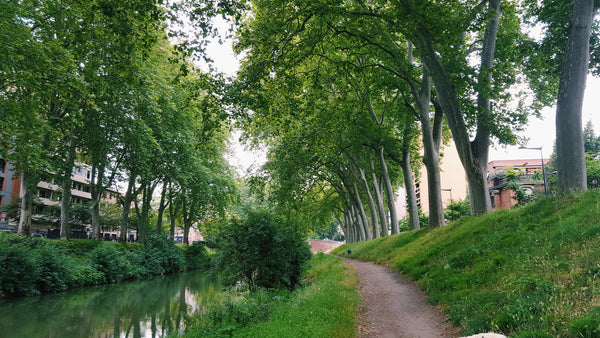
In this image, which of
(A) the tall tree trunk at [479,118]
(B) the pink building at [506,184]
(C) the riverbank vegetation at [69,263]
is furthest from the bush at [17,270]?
(B) the pink building at [506,184]

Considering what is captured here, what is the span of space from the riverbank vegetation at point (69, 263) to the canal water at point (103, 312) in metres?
0.65

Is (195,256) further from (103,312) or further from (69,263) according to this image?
(103,312)

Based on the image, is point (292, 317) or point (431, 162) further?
point (431, 162)

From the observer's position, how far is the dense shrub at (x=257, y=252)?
38.8 feet

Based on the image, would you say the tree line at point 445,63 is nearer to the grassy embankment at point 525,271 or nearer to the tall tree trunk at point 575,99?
the tall tree trunk at point 575,99

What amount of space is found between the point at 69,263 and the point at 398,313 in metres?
18.0

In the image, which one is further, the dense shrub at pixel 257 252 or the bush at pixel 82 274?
the bush at pixel 82 274

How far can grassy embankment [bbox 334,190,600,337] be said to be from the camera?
460 centimetres

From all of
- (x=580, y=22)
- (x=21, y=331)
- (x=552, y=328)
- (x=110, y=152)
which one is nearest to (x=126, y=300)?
(x=21, y=331)

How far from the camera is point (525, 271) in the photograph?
6250 millimetres

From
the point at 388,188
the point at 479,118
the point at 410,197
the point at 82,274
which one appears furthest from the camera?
the point at 388,188

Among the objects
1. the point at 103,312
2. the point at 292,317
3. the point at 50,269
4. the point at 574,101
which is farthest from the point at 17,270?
the point at 574,101

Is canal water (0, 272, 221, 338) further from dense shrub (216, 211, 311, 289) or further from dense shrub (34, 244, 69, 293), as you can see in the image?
dense shrub (216, 211, 311, 289)

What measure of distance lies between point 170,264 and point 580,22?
31.4m
